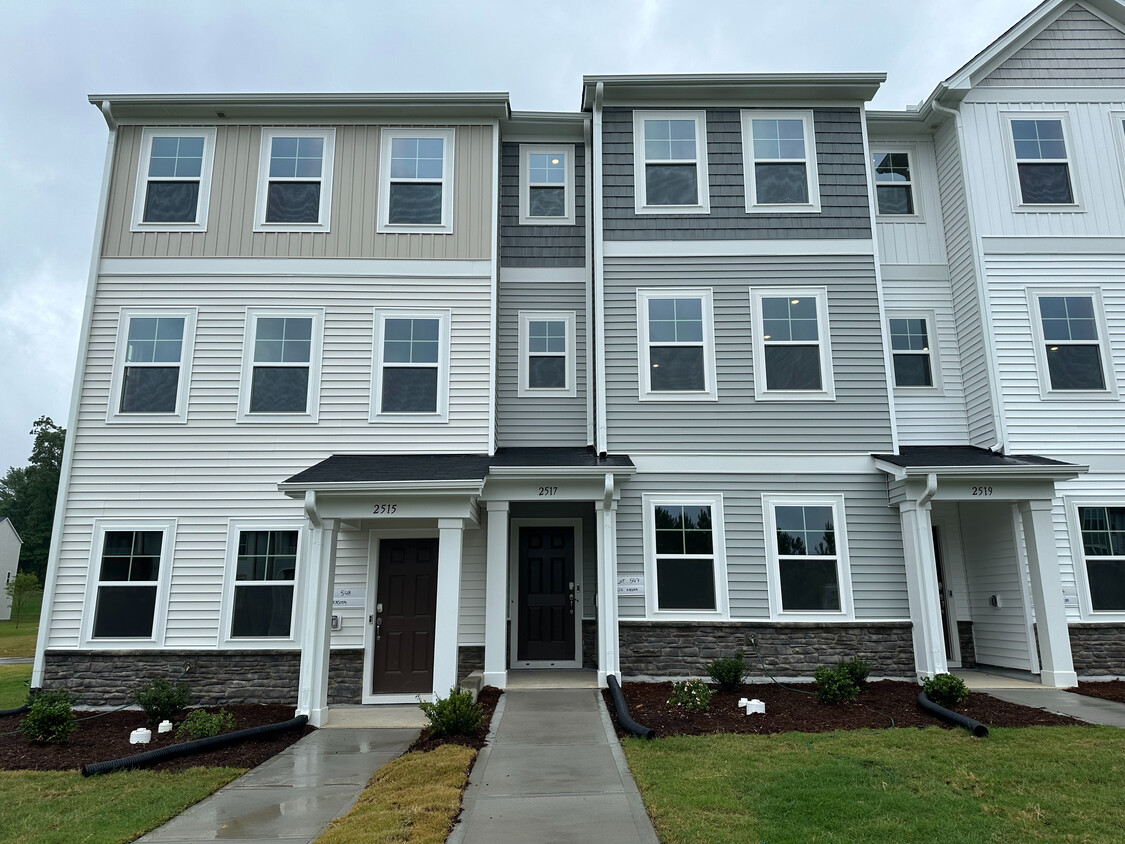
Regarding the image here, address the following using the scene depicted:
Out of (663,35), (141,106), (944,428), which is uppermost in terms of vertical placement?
(663,35)

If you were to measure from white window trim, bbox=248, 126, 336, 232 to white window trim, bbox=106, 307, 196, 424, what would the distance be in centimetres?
178

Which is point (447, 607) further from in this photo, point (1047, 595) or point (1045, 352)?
point (1045, 352)

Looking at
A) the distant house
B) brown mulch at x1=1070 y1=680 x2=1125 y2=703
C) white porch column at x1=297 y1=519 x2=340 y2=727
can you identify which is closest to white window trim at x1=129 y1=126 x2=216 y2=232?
white porch column at x1=297 y1=519 x2=340 y2=727

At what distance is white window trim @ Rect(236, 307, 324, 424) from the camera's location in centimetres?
1063

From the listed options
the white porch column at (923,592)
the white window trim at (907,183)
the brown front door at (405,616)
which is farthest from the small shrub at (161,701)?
the white window trim at (907,183)

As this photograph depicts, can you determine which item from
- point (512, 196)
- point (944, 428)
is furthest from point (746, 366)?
point (512, 196)

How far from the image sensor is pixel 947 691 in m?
8.12

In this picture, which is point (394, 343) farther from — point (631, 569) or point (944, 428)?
point (944, 428)

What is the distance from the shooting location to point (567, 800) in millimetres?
5402

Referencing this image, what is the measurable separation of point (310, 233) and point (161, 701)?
6745 mm

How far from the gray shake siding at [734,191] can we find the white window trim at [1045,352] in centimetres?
277

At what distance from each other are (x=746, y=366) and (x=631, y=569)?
3.47m

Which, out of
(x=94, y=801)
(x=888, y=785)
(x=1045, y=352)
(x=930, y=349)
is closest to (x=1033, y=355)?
(x=1045, y=352)

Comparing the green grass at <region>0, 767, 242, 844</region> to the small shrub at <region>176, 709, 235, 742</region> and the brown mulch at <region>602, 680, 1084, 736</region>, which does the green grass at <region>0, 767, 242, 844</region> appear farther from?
the brown mulch at <region>602, 680, 1084, 736</region>
